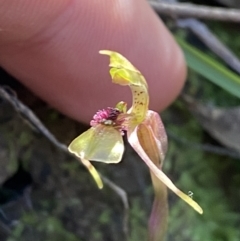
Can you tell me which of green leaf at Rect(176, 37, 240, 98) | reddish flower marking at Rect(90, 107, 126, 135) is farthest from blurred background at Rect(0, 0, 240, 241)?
reddish flower marking at Rect(90, 107, 126, 135)

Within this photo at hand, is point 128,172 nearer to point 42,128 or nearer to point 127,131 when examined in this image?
point 42,128

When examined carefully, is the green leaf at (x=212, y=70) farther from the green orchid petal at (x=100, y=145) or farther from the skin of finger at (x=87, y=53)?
the green orchid petal at (x=100, y=145)

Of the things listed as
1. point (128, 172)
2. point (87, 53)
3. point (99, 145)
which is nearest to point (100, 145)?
point (99, 145)

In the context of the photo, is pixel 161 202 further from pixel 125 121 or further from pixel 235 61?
pixel 235 61

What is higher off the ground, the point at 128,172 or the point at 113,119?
the point at 113,119

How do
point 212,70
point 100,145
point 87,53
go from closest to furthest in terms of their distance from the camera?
point 100,145, point 87,53, point 212,70

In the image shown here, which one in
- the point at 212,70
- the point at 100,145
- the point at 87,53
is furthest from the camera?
the point at 212,70

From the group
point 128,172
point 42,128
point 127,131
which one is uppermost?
point 127,131
